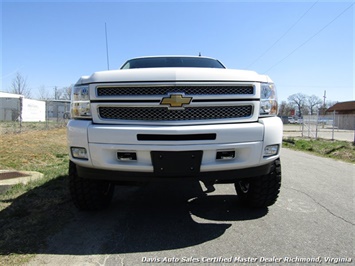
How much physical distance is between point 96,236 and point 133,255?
554 mm

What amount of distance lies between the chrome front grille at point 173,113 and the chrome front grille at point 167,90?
136mm

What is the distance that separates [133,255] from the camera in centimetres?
238

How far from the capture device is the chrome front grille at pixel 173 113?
2668mm

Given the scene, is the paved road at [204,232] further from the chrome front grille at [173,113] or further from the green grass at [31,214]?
the chrome front grille at [173,113]

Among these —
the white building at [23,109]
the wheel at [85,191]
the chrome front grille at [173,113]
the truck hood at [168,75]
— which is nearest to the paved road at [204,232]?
the wheel at [85,191]

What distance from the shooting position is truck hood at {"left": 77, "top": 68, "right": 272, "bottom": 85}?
264cm

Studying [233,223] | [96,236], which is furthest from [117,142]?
[233,223]

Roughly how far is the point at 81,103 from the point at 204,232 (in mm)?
1785

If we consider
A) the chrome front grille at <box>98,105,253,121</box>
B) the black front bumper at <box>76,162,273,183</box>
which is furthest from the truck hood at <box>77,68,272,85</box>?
the black front bumper at <box>76,162,273,183</box>

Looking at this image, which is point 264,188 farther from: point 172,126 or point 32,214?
point 32,214

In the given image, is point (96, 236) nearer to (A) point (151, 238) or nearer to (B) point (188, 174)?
(A) point (151, 238)

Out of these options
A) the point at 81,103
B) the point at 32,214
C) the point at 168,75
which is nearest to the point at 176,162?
the point at 168,75

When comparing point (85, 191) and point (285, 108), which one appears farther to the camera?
point (285, 108)

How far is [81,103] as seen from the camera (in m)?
2.84
